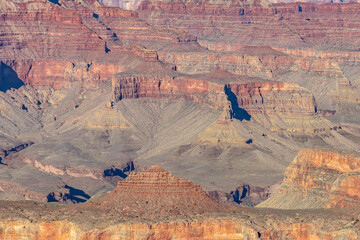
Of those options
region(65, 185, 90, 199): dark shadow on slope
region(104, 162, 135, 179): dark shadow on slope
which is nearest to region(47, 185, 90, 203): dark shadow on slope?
region(65, 185, 90, 199): dark shadow on slope

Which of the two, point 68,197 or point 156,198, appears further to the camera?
point 68,197

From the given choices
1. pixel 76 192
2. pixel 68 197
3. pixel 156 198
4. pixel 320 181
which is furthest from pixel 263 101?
pixel 156 198

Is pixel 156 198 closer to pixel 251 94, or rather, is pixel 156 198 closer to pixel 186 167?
pixel 186 167

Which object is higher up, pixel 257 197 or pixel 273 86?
pixel 273 86

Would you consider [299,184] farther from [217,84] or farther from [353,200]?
→ [217,84]

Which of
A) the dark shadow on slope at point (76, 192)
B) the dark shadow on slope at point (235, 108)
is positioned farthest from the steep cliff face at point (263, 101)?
the dark shadow on slope at point (76, 192)

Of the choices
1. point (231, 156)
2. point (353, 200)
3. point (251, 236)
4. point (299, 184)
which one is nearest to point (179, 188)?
point (251, 236)

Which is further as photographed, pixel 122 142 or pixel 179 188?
pixel 122 142
